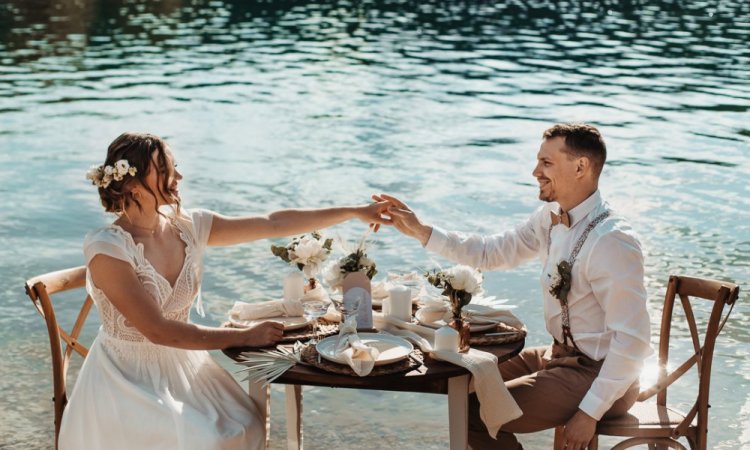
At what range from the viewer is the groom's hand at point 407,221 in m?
4.34

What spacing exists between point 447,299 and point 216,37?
17.3m

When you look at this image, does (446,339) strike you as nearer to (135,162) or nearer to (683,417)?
(683,417)

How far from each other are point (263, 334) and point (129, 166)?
718mm

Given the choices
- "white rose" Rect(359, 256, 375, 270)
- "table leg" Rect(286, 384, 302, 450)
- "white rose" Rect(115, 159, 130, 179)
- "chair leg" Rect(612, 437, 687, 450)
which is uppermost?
"white rose" Rect(115, 159, 130, 179)

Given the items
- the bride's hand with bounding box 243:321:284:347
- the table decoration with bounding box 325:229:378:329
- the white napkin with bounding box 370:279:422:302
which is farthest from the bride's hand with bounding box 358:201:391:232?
the bride's hand with bounding box 243:321:284:347

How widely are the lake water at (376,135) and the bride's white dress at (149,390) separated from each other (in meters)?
1.40

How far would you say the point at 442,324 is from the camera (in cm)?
362

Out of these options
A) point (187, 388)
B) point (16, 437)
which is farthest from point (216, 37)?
point (187, 388)

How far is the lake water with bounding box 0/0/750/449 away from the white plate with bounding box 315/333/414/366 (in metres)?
1.44

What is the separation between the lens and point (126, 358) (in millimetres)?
3473

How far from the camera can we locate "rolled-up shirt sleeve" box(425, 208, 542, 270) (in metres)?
4.18

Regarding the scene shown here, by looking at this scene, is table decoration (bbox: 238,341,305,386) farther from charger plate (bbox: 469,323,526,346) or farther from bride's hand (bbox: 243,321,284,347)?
charger plate (bbox: 469,323,526,346)

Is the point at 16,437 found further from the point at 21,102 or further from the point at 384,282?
the point at 21,102

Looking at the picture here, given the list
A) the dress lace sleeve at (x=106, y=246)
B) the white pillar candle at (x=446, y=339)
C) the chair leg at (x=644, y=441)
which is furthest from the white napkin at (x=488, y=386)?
the dress lace sleeve at (x=106, y=246)
